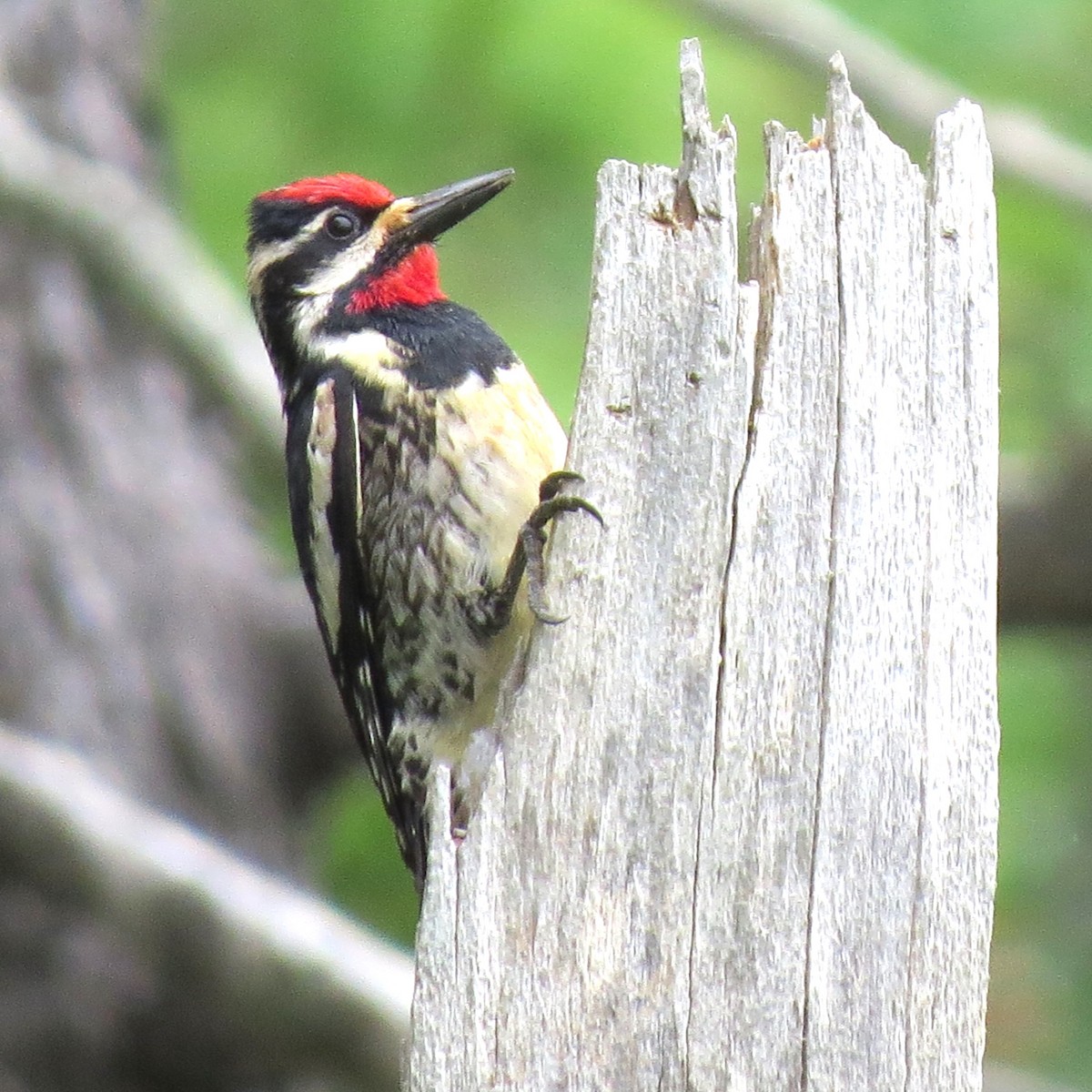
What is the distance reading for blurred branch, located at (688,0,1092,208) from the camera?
191 inches

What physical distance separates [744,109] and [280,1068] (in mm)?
3163

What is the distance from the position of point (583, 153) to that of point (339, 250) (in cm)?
205

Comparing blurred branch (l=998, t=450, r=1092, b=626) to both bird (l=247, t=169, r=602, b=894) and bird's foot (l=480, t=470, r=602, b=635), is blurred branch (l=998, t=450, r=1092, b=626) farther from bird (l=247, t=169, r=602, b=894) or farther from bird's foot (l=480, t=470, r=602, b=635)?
bird's foot (l=480, t=470, r=602, b=635)

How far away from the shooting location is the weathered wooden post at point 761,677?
2260mm

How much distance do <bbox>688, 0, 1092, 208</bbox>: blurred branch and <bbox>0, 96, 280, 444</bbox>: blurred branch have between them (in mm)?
1606

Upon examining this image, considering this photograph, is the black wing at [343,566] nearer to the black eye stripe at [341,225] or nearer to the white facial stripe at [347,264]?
the white facial stripe at [347,264]

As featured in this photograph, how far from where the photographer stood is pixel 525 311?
5.94m

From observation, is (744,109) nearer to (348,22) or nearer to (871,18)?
(871,18)

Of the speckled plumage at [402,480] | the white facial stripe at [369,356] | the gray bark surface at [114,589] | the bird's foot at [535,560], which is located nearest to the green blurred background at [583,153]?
the gray bark surface at [114,589]

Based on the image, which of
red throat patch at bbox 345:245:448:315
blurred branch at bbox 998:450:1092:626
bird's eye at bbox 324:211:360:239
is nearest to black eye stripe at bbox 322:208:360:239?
bird's eye at bbox 324:211:360:239

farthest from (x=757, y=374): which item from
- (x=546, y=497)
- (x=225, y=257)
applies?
(x=225, y=257)

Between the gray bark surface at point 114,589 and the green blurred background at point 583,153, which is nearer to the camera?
the gray bark surface at point 114,589

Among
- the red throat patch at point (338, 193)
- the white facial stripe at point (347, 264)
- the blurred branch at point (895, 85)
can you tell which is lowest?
the white facial stripe at point (347, 264)

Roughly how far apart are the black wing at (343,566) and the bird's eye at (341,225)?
1.28 ft
